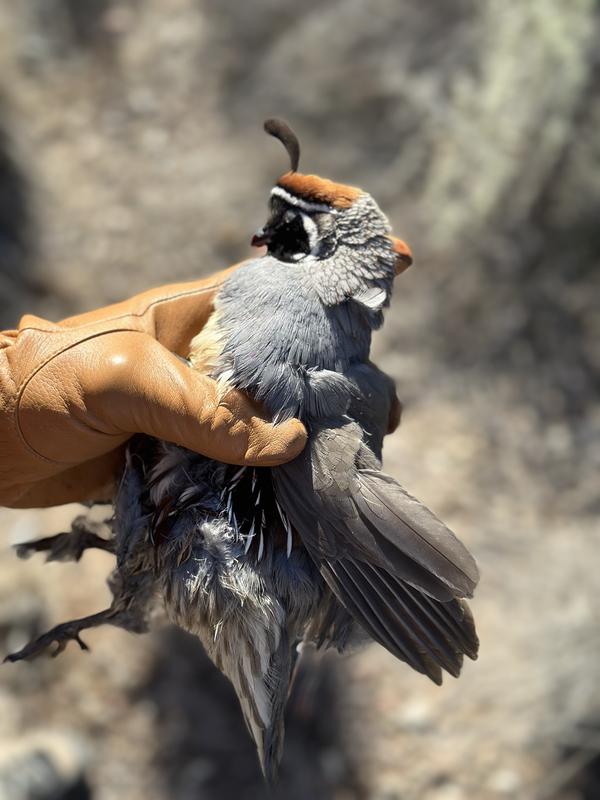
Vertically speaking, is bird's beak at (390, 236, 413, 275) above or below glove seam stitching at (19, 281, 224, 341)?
above

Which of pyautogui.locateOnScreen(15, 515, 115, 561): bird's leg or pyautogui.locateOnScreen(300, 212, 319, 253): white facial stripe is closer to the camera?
pyautogui.locateOnScreen(300, 212, 319, 253): white facial stripe

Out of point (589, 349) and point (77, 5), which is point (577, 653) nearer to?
point (589, 349)

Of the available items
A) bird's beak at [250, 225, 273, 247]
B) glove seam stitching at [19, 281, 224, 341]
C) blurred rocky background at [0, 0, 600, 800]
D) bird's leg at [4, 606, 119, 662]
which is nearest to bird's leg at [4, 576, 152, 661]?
bird's leg at [4, 606, 119, 662]

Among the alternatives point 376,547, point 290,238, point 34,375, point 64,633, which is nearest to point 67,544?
point 64,633

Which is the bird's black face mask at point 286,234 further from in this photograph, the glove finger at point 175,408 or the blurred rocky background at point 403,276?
the blurred rocky background at point 403,276

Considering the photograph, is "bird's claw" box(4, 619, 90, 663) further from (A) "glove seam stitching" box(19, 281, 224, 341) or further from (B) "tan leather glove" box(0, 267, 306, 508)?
(A) "glove seam stitching" box(19, 281, 224, 341)

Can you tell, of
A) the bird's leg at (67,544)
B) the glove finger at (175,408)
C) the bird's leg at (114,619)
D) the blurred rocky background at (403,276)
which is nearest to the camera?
the glove finger at (175,408)

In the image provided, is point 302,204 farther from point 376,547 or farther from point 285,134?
point 376,547

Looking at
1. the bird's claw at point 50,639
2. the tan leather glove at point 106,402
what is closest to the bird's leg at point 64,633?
the bird's claw at point 50,639
